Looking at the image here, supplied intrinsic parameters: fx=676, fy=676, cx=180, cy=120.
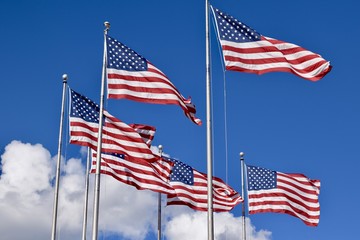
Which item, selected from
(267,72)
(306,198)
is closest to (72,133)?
(267,72)

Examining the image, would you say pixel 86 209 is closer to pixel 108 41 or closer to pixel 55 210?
pixel 55 210

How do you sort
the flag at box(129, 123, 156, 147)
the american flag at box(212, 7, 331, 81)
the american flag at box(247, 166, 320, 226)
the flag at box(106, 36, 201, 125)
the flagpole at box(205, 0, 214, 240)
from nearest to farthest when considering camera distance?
the flagpole at box(205, 0, 214, 240)
the american flag at box(212, 7, 331, 81)
the flag at box(106, 36, 201, 125)
the flag at box(129, 123, 156, 147)
the american flag at box(247, 166, 320, 226)

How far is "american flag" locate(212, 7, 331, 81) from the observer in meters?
26.1

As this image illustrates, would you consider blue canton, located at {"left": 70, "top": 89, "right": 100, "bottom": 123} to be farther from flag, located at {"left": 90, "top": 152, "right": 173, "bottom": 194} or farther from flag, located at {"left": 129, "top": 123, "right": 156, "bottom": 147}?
flag, located at {"left": 129, "top": 123, "right": 156, "bottom": 147}

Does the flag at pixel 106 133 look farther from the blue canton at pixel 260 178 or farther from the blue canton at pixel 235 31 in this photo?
the blue canton at pixel 260 178

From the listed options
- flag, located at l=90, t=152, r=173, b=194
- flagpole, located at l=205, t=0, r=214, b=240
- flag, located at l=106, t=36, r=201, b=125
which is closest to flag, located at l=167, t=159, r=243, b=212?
flag, located at l=90, t=152, r=173, b=194

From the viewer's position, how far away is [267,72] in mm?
26281

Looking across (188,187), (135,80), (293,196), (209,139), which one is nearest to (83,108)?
(135,80)

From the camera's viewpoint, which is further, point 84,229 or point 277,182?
point 277,182

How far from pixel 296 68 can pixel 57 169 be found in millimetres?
12835

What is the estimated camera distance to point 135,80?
27859 millimetres

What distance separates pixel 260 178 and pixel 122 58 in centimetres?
1503

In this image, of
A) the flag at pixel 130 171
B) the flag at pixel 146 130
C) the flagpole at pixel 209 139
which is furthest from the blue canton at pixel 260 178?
the flagpole at pixel 209 139

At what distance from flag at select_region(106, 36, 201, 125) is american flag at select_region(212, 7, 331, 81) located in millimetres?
3186
